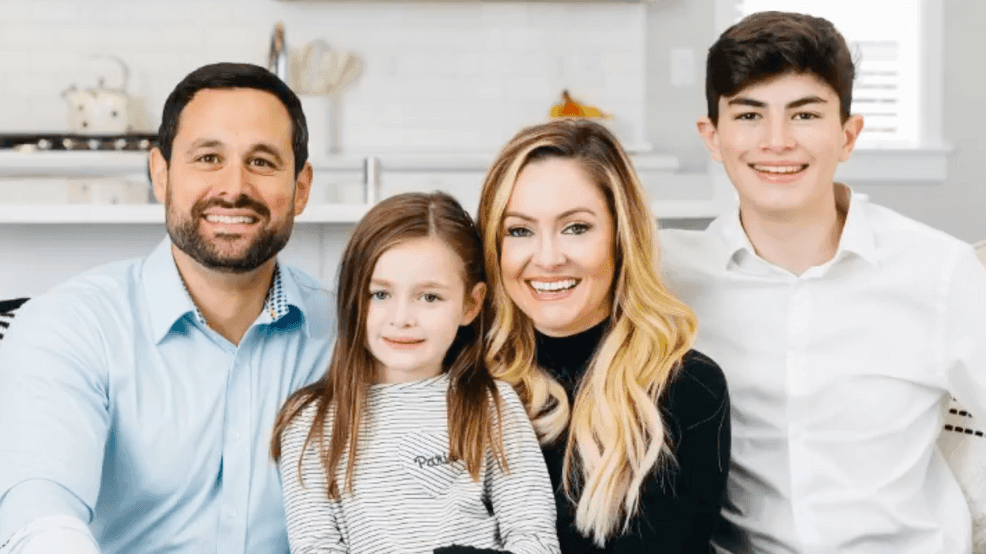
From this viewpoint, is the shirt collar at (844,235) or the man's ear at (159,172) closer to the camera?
the shirt collar at (844,235)

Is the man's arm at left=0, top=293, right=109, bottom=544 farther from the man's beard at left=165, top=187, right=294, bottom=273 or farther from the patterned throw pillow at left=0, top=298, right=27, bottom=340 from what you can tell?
the man's beard at left=165, top=187, right=294, bottom=273

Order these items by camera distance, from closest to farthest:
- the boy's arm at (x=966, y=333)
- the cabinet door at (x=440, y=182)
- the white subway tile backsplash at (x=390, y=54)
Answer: the boy's arm at (x=966, y=333)
the cabinet door at (x=440, y=182)
the white subway tile backsplash at (x=390, y=54)

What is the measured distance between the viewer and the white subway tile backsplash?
184 inches

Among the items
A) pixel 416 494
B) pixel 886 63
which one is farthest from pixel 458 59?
pixel 416 494

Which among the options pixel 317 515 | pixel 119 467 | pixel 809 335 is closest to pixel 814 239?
pixel 809 335

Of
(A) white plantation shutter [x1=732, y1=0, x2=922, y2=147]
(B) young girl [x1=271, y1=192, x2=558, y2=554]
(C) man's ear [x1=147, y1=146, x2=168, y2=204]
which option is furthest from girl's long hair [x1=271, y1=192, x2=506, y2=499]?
(A) white plantation shutter [x1=732, y1=0, x2=922, y2=147]

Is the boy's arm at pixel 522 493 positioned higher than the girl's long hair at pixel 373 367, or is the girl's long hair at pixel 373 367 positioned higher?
the girl's long hair at pixel 373 367

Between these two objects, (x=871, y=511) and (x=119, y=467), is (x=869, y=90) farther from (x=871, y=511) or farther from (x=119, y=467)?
(x=119, y=467)

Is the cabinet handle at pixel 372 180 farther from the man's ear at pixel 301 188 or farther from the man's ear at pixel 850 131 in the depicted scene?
the man's ear at pixel 850 131

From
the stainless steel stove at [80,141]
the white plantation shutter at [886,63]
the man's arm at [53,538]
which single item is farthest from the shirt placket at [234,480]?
the white plantation shutter at [886,63]

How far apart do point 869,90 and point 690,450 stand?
13.0ft

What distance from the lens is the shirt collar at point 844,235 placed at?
176 cm

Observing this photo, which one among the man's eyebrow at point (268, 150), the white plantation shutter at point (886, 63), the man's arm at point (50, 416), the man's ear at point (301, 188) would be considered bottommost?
the man's arm at point (50, 416)

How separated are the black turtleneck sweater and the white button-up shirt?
0.53 ft
